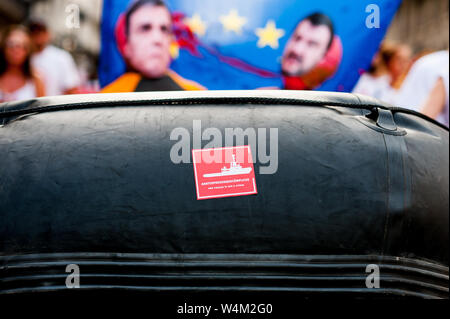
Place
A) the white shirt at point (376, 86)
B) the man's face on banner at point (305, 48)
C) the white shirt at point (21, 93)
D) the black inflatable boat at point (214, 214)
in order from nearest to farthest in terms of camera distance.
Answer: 1. the black inflatable boat at point (214, 214)
2. the man's face on banner at point (305, 48)
3. the white shirt at point (21, 93)
4. the white shirt at point (376, 86)

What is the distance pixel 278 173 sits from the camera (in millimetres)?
1195

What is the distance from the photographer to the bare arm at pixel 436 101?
2605 mm

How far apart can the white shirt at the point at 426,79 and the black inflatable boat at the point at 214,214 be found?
1.53 meters

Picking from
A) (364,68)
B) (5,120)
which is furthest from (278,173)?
(364,68)

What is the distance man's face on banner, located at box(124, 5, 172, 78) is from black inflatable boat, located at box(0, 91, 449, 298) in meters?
1.29

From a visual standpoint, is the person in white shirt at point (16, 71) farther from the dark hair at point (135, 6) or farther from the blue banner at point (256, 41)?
the dark hair at point (135, 6)

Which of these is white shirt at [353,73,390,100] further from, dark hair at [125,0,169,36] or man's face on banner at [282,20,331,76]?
dark hair at [125,0,169,36]

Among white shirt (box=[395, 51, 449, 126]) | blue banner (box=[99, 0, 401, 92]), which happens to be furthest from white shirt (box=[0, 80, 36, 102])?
white shirt (box=[395, 51, 449, 126])

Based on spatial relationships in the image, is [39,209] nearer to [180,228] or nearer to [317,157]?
[180,228]

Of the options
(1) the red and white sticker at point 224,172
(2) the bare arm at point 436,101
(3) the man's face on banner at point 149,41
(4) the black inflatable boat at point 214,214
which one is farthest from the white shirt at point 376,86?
(1) the red and white sticker at point 224,172

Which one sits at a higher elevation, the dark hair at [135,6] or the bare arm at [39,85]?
the bare arm at [39,85]

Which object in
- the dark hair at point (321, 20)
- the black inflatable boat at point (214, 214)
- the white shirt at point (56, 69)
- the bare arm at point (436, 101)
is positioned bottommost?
the black inflatable boat at point (214, 214)

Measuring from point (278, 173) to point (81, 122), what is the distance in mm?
486

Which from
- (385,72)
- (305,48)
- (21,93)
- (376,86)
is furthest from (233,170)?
(385,72)
